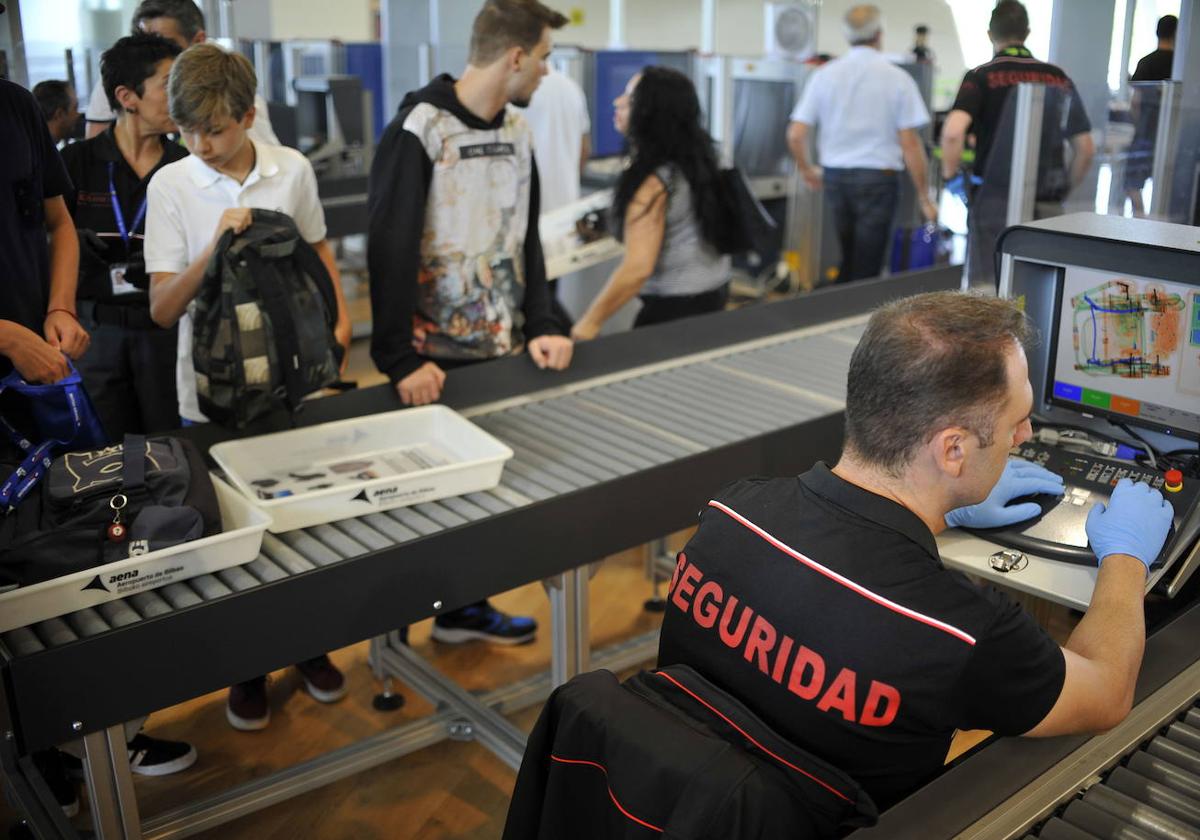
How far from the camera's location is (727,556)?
146 cm

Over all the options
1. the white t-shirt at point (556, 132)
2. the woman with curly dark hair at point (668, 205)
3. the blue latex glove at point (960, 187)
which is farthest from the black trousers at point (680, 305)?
the white t-shirt at point (556, 132)

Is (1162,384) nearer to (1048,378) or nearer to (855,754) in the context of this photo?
(1048,378)

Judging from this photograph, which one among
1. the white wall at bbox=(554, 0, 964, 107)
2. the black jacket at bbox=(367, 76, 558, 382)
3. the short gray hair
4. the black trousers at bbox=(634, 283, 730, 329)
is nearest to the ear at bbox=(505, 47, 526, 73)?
the black jacket at bbox=(367, 76, 558, 382)

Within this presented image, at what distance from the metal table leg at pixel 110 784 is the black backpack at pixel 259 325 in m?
0.72

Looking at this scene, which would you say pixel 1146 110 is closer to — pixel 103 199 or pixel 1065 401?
pixel 1065 401

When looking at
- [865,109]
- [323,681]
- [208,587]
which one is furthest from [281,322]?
[865,109]

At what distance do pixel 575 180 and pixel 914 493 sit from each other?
12.1 ft

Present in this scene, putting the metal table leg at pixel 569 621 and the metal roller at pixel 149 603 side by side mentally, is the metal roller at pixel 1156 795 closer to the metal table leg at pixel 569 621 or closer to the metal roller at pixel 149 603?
the metal table leg at pixel 569 621

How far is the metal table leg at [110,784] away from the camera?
1865 mm

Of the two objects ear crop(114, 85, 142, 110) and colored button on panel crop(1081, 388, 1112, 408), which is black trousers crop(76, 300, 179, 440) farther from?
colored button on panel crop(1081, 388, 1112, 408)

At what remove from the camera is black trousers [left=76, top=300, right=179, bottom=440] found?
2.70m

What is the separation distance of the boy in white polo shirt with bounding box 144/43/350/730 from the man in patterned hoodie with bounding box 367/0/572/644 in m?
0.15

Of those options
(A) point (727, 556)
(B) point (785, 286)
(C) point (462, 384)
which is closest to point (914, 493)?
(A) point (727, 556)

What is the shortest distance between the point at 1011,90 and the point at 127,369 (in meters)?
2.53
